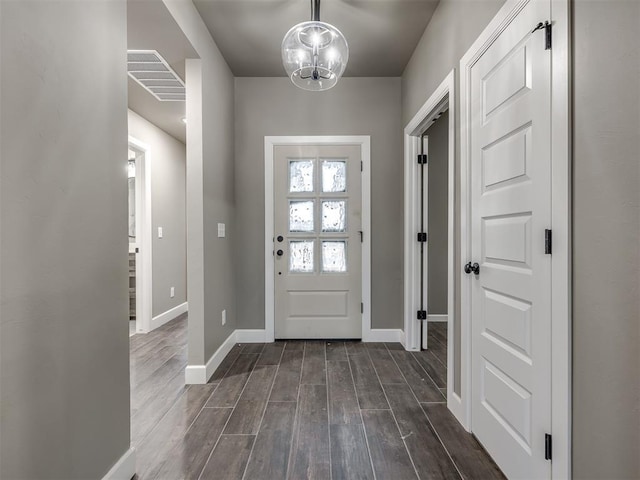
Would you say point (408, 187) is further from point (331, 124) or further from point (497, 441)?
point (497, 441)

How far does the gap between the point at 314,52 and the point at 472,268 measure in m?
1.49

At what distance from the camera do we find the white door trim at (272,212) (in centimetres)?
334

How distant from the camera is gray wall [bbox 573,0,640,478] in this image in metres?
0.89

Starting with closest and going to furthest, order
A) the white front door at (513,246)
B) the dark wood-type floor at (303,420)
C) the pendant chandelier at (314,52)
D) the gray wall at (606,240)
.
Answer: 1. the gray wall at (606,240)
2. the white front door at (513,246)
3. the dark wood-type floor at (303,420)
4. the pendant chandelier at (314,52)

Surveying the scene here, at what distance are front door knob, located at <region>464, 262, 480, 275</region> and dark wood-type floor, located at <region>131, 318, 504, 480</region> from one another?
2.90ft

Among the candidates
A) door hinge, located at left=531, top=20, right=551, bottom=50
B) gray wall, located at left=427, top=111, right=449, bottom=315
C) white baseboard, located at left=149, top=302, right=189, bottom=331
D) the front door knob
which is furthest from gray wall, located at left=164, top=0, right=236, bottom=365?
gray wall, located at left=427, top=111, right=449, bottom=315

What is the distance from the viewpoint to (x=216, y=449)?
1688 millimetres

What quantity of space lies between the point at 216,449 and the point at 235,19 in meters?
2.78

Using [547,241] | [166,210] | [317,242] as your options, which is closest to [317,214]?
[317,242]

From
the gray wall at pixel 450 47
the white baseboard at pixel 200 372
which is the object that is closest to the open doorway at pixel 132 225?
the white baseboard at pixel 200 372

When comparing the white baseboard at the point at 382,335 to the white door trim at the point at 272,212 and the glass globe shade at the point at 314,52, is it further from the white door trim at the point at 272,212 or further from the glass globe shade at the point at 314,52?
the glass globe shade at the point at 314,52

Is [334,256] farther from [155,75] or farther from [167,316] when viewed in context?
[167,316]

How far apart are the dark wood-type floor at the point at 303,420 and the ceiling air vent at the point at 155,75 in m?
2.41

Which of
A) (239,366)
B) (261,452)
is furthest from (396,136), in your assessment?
(261,452)
